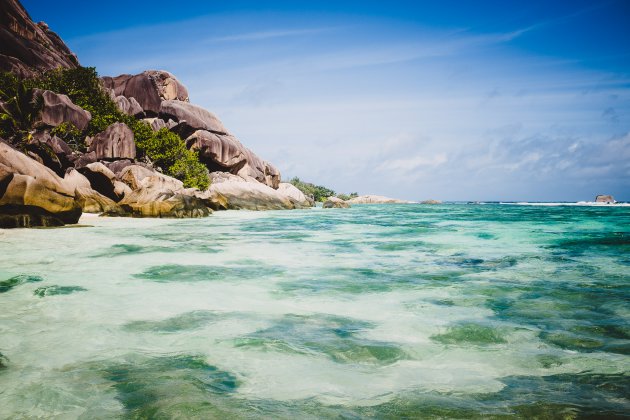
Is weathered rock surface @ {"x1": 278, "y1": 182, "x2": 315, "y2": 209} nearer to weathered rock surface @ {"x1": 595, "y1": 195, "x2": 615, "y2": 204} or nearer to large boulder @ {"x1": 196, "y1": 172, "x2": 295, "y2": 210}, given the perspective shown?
large boulder @ {"x1": 196, "y1": 172, "x2": 295, "y2": 210}

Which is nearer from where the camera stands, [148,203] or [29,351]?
[29,351]

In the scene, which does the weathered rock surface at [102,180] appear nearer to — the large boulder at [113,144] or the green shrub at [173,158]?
the large boulder at [113,144]

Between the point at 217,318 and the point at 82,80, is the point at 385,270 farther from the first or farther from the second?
the point at 82,80

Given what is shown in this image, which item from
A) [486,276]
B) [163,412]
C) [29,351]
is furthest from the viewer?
[486,276]

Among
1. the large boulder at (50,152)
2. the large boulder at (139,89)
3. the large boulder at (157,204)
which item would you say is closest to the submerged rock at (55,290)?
the large boulder at (157,204)

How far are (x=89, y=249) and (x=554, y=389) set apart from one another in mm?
8524

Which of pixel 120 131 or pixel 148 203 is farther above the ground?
pixel 120 131

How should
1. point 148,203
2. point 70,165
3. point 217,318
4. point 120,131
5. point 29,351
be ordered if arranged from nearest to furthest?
1. point 29,351
2. point 217,318
3. point 148,203
4. point 70,165
5. point 120,131

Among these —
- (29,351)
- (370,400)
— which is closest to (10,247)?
(29,351)

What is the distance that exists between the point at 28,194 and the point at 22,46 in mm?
33091

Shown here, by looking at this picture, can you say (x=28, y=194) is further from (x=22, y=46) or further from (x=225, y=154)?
(x=22, y=46)

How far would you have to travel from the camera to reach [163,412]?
6.75 ft

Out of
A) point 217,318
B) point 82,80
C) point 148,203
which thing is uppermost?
point 82,80

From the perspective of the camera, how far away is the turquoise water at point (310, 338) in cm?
223
